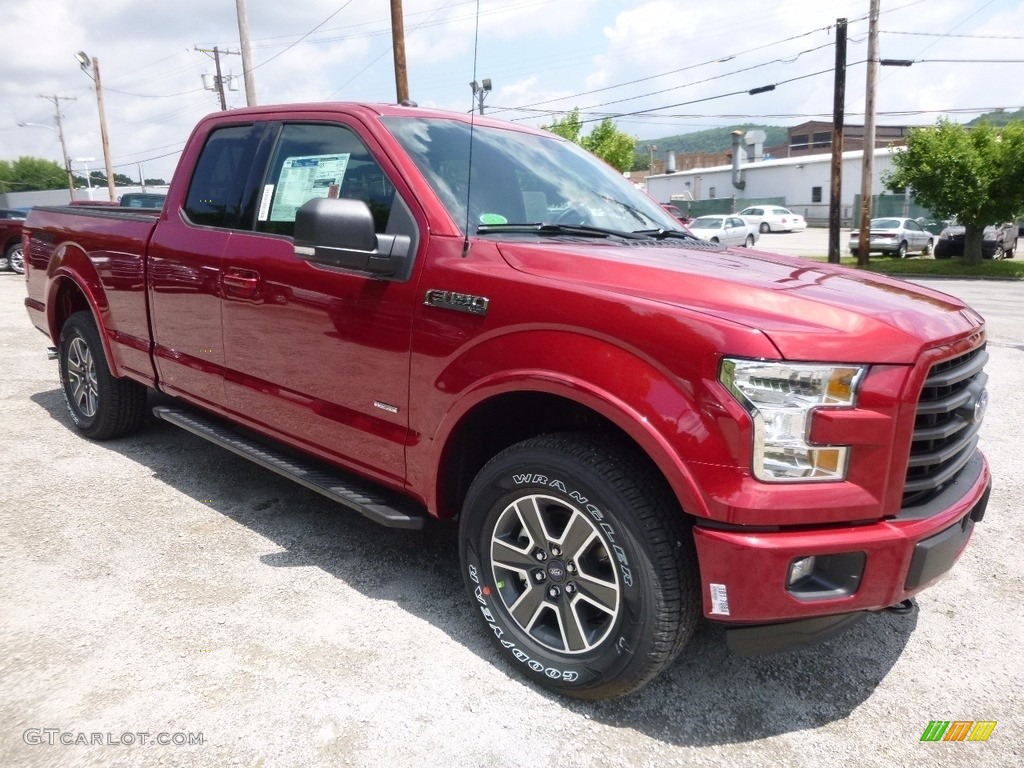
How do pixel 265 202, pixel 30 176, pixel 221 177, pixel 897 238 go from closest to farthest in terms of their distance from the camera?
pixel 265 202, pixel 221 177, pixel 897 238, pixel 30 176

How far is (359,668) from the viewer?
9.37 ft

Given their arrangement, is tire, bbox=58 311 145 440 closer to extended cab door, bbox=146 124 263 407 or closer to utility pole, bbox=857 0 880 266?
extended cab door, bbox=146 124 263 407

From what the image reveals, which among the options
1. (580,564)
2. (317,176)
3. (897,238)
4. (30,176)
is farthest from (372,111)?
(30,176)

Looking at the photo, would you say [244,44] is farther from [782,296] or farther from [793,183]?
[793,183]

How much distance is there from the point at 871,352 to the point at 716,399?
0.45 meters

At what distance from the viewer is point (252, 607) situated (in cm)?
327

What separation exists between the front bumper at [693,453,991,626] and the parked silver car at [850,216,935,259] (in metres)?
29.2

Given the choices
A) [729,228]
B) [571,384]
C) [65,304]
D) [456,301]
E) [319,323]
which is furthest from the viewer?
[729,228]

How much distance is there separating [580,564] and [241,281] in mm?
Answer: 2121

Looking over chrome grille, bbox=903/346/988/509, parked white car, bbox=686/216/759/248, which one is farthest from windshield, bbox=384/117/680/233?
parked white car, bbox=686/216/759/248

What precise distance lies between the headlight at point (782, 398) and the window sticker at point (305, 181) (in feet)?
6.63

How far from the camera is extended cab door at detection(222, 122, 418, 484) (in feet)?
10.2

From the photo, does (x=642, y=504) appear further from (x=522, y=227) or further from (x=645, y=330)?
(x=522, y=227)

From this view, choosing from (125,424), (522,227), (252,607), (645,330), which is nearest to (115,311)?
(125,424)
